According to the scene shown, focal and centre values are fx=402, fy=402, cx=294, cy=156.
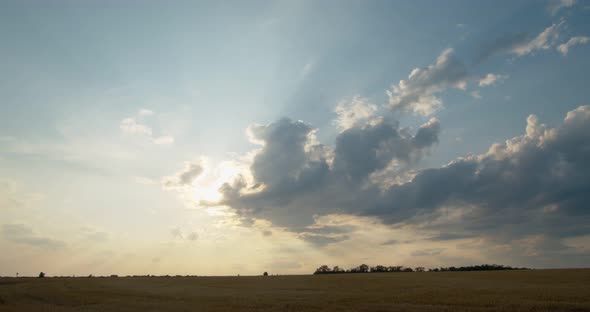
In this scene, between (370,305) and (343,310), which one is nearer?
(343,310)

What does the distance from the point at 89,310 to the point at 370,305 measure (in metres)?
25.5

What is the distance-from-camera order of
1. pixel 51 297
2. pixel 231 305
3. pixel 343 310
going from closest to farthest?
pixel 343 310 < pixel 231 305 < pixel 51 297

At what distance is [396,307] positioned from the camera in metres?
35.3

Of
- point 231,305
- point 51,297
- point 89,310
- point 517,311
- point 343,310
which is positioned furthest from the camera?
point 51,297

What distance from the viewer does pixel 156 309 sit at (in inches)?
1460

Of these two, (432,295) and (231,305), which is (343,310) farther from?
(432,295)

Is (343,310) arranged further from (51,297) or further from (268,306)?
(51,297)

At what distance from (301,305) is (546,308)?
20434mm

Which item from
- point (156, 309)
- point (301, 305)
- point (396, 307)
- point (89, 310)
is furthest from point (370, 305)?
point (89, 310)

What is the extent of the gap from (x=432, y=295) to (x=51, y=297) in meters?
47.3

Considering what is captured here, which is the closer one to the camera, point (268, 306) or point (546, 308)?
point (546, 308)

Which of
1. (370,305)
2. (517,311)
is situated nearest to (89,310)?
(370,305)

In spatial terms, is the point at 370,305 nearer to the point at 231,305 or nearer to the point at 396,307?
the point at 396,307

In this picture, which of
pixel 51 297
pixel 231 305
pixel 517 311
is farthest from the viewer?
pixel 51 297
